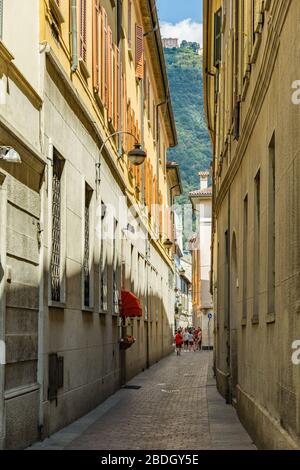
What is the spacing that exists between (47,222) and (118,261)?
11689mm

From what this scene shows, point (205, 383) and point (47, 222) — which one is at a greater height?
point (47, 222)

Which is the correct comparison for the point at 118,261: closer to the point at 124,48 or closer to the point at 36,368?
the point at 124,48

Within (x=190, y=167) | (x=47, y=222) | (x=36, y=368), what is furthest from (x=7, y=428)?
(x=190, y=167)

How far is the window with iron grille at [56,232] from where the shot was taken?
1541 cm

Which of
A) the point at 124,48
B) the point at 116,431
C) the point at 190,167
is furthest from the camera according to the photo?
the point at 190,167

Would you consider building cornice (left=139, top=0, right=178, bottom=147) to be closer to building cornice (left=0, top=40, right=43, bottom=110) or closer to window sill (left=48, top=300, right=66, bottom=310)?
window sill (left=48, top=300, right=66, bottom=310)

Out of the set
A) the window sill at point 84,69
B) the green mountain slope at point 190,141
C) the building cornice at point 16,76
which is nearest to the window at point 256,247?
the building cornice at point 16,76

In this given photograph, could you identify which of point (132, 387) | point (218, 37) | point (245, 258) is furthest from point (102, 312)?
point (218, 37)

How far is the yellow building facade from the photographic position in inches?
390

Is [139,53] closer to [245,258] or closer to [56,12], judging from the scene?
[245,258]

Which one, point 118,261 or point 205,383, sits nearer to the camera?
point 118,261

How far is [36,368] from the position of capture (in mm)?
13578

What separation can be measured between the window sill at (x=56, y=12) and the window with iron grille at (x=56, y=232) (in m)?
2.09

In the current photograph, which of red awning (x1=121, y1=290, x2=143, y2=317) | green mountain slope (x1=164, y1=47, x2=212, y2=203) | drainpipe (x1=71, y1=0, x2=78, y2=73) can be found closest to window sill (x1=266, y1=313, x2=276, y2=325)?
drainpipe (x1=71, y1=0, x2=78, y2=73)
